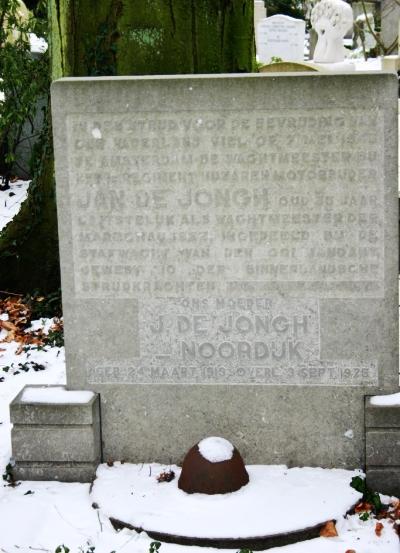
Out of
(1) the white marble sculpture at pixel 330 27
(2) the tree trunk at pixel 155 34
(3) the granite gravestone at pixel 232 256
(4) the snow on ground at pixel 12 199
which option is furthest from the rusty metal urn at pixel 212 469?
(1) the white marble sculpture at pixel 330 27

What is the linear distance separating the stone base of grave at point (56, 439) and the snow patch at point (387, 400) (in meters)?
1.30

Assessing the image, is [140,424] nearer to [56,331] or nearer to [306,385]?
[306,385]

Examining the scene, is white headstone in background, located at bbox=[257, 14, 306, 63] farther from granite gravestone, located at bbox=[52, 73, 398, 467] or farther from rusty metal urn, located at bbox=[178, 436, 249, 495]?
rusty metal urn, located at bbox=[178, 436, 249, 495]

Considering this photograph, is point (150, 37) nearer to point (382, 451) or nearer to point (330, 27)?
point (382, 451)

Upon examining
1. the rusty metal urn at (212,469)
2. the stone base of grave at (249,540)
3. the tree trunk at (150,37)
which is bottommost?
the stone base of grave at (249,540)

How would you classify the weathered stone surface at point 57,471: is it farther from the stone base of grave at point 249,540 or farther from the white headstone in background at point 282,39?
the white headstone in background at point 282,39

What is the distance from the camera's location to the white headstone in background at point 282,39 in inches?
917

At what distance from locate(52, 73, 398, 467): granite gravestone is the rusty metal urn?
0.28 meters

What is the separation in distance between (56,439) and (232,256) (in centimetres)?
120

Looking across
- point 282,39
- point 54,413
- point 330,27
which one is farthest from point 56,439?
point 282,39

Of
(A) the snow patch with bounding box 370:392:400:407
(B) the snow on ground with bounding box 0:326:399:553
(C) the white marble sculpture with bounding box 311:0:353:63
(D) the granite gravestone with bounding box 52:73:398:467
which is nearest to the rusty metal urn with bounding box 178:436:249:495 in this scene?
(B) the snow on ground with bounding box 0:326:399:553

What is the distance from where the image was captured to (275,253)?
393 cm

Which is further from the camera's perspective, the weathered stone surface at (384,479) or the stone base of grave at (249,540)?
the weathered stone surface at (384,479)

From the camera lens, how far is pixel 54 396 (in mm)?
4094
